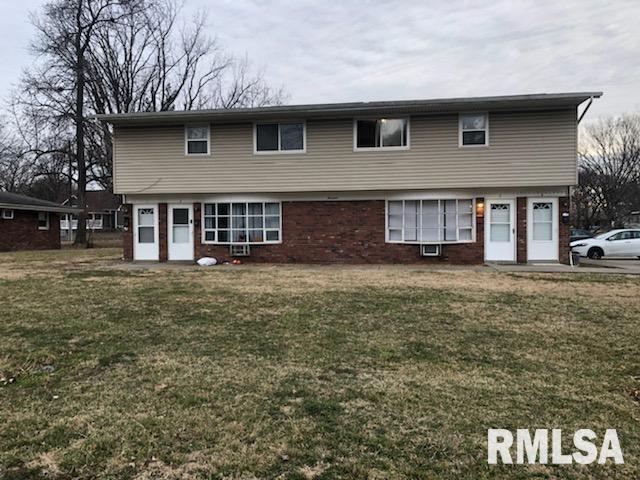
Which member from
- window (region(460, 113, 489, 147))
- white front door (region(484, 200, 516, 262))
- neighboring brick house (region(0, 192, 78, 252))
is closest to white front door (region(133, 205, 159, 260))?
window (region(460, 113, 489, 147))

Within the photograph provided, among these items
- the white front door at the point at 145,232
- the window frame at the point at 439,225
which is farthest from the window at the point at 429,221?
the white front door at the point at 145,232

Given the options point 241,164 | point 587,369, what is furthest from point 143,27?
point 587,369

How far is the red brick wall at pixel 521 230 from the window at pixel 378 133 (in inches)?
165

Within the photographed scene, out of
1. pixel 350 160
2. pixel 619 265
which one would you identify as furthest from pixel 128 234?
pixel 619 265

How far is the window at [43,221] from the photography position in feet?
87.6

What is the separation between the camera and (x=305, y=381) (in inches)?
179

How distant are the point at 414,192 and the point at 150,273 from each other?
8.30m

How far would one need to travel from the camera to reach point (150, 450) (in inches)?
126

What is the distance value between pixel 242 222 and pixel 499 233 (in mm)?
8363

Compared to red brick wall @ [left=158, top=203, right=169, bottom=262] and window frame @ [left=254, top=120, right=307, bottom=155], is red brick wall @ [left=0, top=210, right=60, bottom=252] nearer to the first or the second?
red brick wall @ [left=158, top=203, right=169, bottom=262]

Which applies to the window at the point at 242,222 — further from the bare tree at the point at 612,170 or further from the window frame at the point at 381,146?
the bare tree at the point at 612,170

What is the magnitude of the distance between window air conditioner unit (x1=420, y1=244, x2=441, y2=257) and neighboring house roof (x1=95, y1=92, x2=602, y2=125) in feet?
13.7

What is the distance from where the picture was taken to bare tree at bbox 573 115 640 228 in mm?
45531

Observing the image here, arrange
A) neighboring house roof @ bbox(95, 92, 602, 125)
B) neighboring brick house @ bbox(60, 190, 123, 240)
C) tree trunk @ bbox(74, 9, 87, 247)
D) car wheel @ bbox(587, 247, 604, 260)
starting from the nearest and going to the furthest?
neighboring house roof @ bbox(95, 92, 602, 125) → car wheel @ bbox(587, 247, 604, 260) → tree trunk @ bbox(74, 9, 87, 247) → neighboring brick house @ bbox(60, 190, 123, 240)
